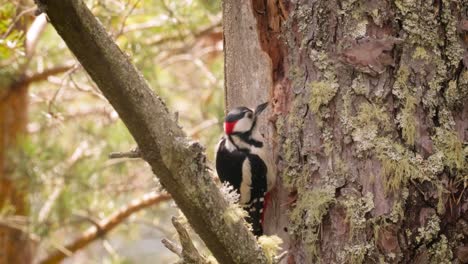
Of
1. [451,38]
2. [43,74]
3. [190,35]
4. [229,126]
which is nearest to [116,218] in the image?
[43,74]

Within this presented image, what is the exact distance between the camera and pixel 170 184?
5.67ft

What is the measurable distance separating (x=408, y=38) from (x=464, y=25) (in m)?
0.19

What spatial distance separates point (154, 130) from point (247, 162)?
3.98 feet

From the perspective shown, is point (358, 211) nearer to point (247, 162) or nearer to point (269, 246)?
point (269, 246)

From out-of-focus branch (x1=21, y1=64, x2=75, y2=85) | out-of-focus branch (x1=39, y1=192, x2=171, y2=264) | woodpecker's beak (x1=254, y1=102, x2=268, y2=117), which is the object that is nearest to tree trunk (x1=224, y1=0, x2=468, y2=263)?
woodpecker's beak (x1=254, y1=102, x2=268, y2=117)

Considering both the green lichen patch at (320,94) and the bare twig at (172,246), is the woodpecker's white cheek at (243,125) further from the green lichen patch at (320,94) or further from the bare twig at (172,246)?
the bare twig at (172,246)

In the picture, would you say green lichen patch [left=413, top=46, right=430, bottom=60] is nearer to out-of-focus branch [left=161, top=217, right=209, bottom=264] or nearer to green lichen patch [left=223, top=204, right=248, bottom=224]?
green lichen patch [left=223, top=204, right=248, bottom=224]

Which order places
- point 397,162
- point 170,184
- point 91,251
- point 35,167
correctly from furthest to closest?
point 91,251
point 35,167
point 397,162
point 170,184

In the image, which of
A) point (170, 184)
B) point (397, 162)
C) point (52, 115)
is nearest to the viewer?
point (170, 184)

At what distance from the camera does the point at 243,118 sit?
2.60 meters

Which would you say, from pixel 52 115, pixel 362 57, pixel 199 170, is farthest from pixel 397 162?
pixel 52 115

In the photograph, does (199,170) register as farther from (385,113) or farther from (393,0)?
(393,0)

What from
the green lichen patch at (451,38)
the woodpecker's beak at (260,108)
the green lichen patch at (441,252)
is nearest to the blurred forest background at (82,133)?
the woodpecker's beak at (260,108)

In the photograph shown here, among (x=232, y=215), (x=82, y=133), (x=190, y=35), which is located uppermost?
(x=190, y=35)
